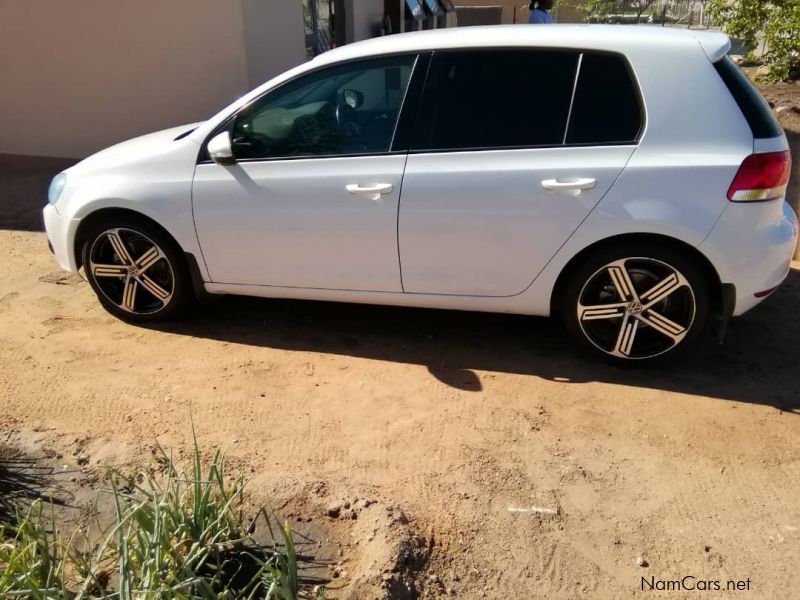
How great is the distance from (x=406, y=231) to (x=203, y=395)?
1407 mm

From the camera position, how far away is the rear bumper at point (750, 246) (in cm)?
357

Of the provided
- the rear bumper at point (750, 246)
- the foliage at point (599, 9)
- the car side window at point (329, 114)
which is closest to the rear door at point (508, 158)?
the car side window at point (329, 114)

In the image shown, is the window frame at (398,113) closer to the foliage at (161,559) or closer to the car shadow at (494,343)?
the car shadow at (494,343)

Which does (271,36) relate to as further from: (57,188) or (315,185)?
(315,185)

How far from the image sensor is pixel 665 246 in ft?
12.2

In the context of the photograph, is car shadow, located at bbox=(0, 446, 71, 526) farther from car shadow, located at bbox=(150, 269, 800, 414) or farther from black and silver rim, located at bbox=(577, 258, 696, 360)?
black and silver rim, located at bbox=(577, 258, 696, 360)

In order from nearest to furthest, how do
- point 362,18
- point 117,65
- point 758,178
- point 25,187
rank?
point 758,178 < point 25,187 < point 117,65 < point 362,18

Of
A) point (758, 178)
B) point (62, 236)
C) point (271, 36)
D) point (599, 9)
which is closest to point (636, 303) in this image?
point (758, 178)

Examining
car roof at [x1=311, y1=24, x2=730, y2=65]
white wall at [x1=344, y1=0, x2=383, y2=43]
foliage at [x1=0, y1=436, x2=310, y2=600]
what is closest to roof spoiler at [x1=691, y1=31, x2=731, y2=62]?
car roof at [x1=311, y1=24, x2=730, y2=65]

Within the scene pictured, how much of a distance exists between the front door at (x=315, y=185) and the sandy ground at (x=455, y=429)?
1.91 feet

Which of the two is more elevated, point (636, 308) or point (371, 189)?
point (371, 189)

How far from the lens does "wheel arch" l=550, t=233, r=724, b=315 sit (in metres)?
3.70

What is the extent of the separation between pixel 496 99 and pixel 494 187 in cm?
50

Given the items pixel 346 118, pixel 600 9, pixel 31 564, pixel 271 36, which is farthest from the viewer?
pixel 600 9
